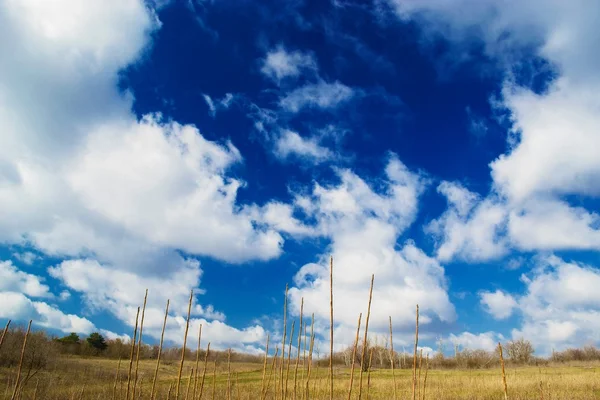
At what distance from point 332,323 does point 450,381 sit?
2251 cm

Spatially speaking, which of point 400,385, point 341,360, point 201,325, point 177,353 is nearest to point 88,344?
point 177,353

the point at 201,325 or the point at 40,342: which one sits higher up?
the point at 201,325

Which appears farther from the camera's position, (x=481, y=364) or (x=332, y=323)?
(x=481, y=364)

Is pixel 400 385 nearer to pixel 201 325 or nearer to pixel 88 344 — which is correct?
pixel 201 325

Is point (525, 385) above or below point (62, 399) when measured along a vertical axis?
above

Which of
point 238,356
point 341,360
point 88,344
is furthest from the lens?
point 238,356

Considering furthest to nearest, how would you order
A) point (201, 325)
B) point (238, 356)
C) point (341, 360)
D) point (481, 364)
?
point (238, 356) → point (341, 360) → point (481, 364) → point (201, 325)

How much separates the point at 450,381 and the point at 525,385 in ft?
13.2

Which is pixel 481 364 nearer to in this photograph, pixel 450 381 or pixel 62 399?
pixel 450 381

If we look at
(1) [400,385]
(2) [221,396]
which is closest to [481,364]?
(1) [400,385]

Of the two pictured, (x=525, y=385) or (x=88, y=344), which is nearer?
(x=525, y=385)

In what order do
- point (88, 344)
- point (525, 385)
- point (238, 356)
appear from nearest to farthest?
point (525, 385) → point (88, 344) → point (238, 356)

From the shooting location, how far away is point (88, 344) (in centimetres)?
4828

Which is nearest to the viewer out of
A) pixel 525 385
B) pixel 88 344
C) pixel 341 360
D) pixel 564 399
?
pixel 564 399
